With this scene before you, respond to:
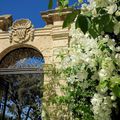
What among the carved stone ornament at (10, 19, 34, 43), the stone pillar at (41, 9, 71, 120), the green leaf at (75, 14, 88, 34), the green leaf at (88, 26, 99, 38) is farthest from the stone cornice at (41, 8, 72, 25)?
the green leaf at (75, 14, 88, 34)

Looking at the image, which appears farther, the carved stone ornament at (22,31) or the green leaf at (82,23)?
the carved stone ornament at (22,31)

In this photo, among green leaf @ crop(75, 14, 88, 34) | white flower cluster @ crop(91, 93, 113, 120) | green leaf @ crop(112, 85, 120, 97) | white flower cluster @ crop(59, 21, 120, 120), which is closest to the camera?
green leaf @ crop(75, 14, 88, 34)

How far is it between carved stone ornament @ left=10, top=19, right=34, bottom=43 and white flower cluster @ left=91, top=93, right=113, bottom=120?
664cm

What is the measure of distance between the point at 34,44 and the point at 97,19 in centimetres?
846

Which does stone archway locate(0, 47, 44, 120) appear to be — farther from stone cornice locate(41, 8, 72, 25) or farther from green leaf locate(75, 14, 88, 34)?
green leaf locate(75, 14, 88, 34)

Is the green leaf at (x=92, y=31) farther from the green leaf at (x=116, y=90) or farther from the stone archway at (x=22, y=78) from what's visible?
the stone archway at (x=22, y=78)

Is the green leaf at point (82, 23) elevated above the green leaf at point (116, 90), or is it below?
above

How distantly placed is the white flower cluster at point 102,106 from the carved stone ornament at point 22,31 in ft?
21.8

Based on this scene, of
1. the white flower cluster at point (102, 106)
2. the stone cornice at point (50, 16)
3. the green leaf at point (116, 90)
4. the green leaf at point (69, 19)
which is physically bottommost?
the green leaf at point (116, 90)

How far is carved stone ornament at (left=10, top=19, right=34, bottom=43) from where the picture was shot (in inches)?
409

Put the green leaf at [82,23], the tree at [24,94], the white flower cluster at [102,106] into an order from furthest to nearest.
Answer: the tree at [24,94] < the white flower cluster at [102,106] < the green leaf at [82,23]

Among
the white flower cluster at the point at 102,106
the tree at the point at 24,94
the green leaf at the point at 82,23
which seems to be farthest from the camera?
the tree at the point at 24,94

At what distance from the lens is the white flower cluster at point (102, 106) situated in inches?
150

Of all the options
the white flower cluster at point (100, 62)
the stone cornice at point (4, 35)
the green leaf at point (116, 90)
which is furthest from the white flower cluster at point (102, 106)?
the stone cornice at point (4, 35)
